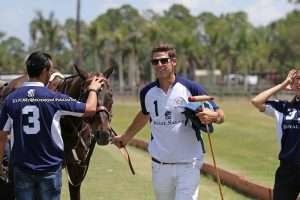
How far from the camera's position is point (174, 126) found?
664cm

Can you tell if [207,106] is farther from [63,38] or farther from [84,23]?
[84,23]

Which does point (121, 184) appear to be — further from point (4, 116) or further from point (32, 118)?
point (32, 118)

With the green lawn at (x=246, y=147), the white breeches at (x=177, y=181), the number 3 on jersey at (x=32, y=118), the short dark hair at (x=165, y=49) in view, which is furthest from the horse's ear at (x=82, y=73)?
the green lawn at (x=246, y=147)

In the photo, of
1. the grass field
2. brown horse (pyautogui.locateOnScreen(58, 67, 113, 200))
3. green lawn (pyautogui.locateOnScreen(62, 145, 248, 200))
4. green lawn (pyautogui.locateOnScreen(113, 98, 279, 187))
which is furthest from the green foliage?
brown horse (pyautogui.locateOnScreen(58, 67, 113, 200))

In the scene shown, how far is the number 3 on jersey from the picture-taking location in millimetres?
5852

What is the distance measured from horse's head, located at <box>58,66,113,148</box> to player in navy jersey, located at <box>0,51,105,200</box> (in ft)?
4.47

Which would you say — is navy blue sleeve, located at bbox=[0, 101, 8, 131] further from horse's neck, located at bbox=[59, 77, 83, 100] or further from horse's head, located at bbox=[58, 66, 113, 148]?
horse's neck, located at bbox=[59, 77, 83, 100]

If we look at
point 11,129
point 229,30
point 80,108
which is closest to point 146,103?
point 80,108

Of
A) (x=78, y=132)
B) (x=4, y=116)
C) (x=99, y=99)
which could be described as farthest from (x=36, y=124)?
(x=78, y=132)

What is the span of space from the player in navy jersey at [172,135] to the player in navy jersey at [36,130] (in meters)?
0.97

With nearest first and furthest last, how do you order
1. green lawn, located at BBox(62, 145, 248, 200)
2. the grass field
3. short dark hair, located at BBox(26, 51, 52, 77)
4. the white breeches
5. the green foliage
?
short dark hair, located at BBox(26, 51, 52, 77) < the white breeches < green lawn, located at BBox(62, 145, 248, 200) < the grass field < the green foliage

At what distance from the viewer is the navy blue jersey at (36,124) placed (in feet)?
19.2

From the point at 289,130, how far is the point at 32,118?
2604mm

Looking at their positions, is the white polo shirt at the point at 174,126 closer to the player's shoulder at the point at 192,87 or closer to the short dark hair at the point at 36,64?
the player's shoulder at the point at 192,87
